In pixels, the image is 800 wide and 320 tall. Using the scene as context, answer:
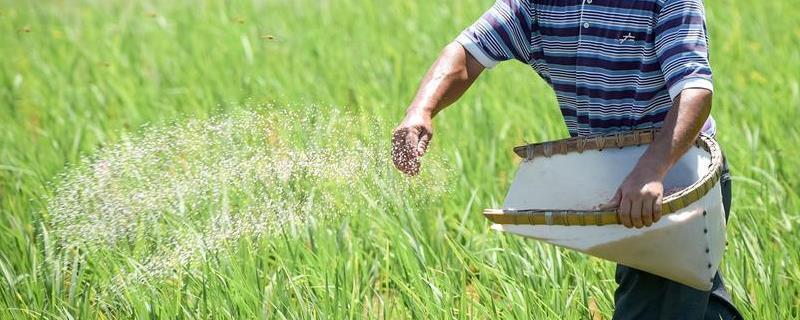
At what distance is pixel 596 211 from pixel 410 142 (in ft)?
1.26

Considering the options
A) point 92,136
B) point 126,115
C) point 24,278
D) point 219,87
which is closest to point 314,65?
point 219,87

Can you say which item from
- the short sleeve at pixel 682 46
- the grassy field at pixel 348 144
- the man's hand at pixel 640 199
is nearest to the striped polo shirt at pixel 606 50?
the short sleeve at pixel 682 46

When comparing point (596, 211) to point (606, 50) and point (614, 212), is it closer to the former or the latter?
point (614, 212)

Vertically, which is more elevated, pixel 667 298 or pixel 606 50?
pixel 606 50

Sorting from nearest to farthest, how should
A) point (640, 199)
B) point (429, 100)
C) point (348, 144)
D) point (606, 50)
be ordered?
1. point (640, 199)
2. point (606, 50)
3. point (429, 100)
4. point (348, 144)

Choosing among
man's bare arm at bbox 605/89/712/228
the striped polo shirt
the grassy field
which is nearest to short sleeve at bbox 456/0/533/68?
the striped polo shirt

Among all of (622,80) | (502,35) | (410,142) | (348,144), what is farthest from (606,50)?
(348,144)

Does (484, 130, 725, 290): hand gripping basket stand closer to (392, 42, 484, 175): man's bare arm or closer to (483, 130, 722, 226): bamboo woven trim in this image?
(483, 130, 722, 226): bamboo woven trim

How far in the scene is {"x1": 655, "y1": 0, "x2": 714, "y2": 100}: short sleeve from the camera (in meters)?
2.01

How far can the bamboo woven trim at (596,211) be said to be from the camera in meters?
1.98

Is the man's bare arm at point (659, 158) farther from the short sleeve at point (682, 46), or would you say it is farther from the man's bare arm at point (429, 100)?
the man's bare arm at point (429, 100)

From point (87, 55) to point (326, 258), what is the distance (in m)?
2.83

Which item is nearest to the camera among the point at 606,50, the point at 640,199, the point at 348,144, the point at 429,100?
the point at 640,199

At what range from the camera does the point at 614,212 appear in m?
1.98
